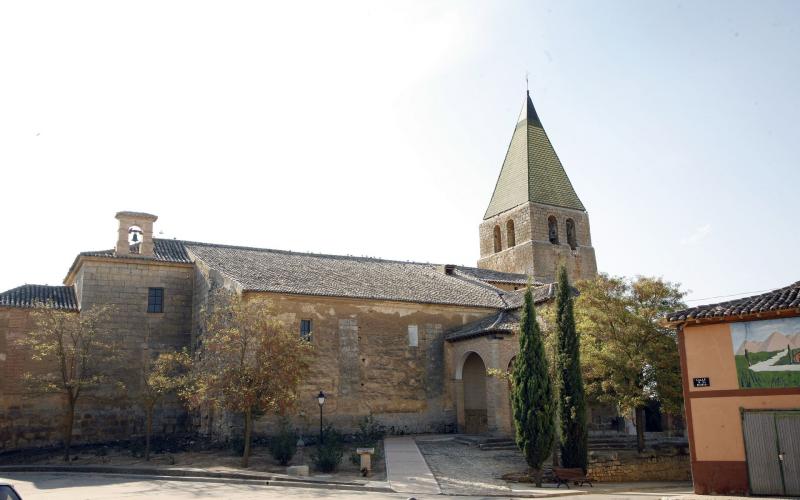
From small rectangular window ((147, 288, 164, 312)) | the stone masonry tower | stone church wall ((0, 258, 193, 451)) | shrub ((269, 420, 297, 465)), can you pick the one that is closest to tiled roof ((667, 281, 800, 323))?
shrub ((269, 420, 297, 465))

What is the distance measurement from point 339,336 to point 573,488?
10.8 meters

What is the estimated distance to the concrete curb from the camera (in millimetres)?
16500

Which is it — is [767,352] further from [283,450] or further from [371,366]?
[371,366]

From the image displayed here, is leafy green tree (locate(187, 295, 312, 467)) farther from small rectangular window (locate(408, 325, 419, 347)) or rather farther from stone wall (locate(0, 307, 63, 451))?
stone wall (locate(0, 307, 63, 451))

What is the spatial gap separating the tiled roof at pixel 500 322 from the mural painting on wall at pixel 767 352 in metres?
9.62

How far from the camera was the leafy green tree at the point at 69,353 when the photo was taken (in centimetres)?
2181

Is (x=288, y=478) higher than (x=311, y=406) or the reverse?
the reverse

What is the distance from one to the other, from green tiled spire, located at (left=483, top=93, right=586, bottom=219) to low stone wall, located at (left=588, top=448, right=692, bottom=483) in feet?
74.9

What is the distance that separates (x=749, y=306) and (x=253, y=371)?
42.8 feet

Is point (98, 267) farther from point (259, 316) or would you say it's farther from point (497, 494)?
point (497, 494)

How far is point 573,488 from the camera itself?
17.5m

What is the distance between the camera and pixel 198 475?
59.4ft

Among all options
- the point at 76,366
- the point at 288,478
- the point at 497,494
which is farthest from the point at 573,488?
the point at 76,366

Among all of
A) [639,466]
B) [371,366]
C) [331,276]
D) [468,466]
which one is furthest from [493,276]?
[468,466]
